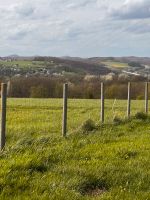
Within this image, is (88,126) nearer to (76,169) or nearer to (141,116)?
(141,116)

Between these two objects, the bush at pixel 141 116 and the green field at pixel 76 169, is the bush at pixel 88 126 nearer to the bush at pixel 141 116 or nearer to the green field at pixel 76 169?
the green field at pixel 76 169

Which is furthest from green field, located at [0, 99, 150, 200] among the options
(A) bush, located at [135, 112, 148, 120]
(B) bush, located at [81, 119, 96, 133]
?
(A) bush, located at [135, 112, 148, 120]

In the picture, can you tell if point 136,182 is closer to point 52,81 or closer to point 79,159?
point 79,159

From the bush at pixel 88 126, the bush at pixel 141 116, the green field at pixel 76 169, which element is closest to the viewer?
the green field at pixel 76 169

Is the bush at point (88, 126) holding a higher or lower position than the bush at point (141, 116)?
higher

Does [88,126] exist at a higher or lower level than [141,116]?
higher

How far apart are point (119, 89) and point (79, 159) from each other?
45.8 meters

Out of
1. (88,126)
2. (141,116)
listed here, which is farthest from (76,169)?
(141,116)

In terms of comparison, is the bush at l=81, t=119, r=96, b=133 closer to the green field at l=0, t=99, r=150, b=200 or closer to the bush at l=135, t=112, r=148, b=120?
the green field at l=0, t=99, r=150, b=200

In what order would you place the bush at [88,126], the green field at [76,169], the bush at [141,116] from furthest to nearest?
1. the bush at [141,116]
2. the bush at [88,126]
3. the green field at [76,169]

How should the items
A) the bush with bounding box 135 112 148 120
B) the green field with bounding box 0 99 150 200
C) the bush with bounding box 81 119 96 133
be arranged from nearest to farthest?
the green field with bounding box 0 99 150 200
the bush with bounding box 81 119 96 133
the bush with bounding box 135 112 148 120

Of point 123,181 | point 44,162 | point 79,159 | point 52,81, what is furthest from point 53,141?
point 52,81

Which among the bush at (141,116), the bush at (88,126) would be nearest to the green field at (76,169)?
the bush at (88,126)

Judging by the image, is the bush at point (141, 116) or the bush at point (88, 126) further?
the bush at point (141, 116)
